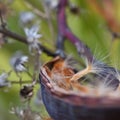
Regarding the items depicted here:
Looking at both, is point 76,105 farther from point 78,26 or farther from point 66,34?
point 78,26

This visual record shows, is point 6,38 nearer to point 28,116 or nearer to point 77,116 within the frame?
point 28,116

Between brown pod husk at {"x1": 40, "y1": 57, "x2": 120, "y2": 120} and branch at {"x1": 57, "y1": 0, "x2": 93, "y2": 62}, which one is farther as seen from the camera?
branch at {"x1": 57, "y1": 0, "x2": 93, "y2": 62}

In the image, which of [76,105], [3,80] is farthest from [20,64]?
[76,105]

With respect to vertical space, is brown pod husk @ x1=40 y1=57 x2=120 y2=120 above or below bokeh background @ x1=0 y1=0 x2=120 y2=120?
above

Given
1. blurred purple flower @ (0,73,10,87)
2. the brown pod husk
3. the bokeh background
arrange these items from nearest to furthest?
1. the brown pod husk
2. blurred purple flower @ (0,73,10,87)
3. the bokeh background

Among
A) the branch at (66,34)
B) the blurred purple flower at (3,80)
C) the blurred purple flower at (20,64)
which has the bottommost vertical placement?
the blurred purple flower at (3,80)

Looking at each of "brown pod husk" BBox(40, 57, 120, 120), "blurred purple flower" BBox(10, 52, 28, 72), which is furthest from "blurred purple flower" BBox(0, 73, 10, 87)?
"brown pod husk" BBox(40, 57, 120, 120)

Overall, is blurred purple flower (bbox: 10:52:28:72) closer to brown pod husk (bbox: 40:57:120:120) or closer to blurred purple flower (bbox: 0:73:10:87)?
blurred purple flower (bbox: 0:73:10:87)

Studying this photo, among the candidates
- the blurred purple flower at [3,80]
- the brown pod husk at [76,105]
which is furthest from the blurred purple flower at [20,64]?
the brown pod husk at [76,105]

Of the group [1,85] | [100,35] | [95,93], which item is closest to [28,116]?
[1,85]

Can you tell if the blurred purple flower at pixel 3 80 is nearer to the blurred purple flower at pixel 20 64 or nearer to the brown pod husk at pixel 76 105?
the blurred purple flower at pixel 20 64
